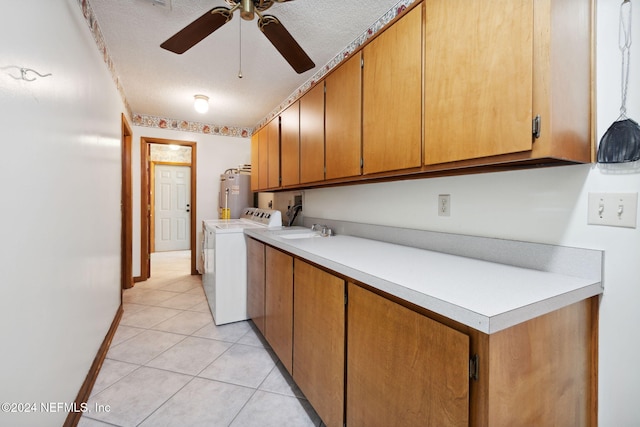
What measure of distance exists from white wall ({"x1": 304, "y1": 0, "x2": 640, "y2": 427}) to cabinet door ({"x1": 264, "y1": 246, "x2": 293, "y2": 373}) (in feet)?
3.42

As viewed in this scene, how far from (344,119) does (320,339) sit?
1.25 metres

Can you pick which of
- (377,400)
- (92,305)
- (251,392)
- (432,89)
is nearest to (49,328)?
(92,305)

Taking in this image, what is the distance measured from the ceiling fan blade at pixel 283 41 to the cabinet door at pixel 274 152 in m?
0.96

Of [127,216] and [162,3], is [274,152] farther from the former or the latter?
[127,216]

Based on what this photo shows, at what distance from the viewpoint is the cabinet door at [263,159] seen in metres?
3.02

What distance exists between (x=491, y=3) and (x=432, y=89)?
30cm

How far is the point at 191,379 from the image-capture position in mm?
1755

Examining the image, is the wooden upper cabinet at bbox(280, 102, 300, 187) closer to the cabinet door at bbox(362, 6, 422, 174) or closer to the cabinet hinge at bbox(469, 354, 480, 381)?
the cabinet door at bbox(362, 6, 422, 174)

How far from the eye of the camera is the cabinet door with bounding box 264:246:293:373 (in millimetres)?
1652

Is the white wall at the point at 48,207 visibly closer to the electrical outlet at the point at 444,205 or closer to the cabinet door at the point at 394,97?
the cabinet door at the point at 394,97

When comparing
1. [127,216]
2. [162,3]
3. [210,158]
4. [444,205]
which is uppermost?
[162,3]

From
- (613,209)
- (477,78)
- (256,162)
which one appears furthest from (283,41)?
(256,162)

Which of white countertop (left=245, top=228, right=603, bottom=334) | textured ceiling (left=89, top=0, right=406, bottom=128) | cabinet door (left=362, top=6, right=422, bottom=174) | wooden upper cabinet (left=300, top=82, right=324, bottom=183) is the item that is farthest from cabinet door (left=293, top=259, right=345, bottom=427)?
textured ceiling (left=89, top=0, right=406, bottom=128)

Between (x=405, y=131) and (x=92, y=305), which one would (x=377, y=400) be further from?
(x=92, y=305)
